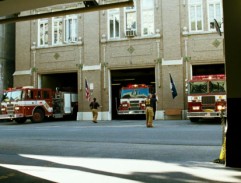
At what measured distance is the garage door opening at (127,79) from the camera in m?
30.0

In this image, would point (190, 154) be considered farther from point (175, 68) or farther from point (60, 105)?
point (60, 105)

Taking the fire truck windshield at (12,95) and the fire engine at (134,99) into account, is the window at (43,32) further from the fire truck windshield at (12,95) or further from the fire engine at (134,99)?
the fire engine at (134,99)

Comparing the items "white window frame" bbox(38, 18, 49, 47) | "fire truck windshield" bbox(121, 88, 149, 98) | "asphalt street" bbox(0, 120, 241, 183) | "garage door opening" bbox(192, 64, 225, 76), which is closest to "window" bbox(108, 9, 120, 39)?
"fire truck windshield" bbox(121, 88, 149, 98)

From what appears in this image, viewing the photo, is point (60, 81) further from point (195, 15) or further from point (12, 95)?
point (195, 15)

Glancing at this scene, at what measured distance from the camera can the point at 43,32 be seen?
98.9 feet

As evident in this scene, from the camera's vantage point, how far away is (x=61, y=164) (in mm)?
7477

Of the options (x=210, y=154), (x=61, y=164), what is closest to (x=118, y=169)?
(x=61, y=164)

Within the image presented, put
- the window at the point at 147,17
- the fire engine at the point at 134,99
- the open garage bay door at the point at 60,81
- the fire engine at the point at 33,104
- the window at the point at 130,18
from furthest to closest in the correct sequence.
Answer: the open garage bay door at the point at 60,81 < the window at the point at 130,18 < the window at the point at 147,17 < the fire engine at the point at 134,99 < the fire engine at the point at 33,104

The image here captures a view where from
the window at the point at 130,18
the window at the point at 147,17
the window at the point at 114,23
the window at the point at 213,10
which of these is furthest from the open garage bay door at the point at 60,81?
the window at the point at 213,10

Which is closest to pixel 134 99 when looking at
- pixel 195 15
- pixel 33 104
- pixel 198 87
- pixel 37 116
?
pixel 198 87

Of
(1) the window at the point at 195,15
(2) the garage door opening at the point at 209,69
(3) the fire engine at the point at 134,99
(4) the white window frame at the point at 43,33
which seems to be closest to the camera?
(3) the fire engine at the point at 134,99

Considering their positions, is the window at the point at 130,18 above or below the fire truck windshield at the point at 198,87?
above

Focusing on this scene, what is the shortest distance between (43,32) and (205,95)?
16788 mm

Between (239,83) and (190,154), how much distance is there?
2.68 meters
